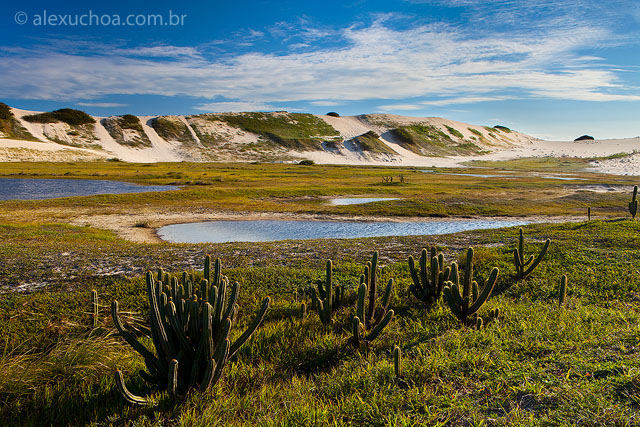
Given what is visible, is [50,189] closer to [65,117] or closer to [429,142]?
[65,117]

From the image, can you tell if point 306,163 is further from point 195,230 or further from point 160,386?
point 160,386

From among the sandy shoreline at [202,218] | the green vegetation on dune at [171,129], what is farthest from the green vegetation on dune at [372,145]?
the sandy shoreline at [202,218]

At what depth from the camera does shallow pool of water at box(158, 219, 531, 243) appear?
20375 millimetres

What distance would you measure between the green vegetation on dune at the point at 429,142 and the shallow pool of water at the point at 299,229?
124 metres

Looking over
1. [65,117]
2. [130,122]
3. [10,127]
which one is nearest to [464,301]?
[10,127]

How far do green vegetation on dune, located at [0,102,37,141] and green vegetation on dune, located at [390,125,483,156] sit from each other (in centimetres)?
12664

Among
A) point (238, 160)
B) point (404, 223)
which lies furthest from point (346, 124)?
point (404, 223)

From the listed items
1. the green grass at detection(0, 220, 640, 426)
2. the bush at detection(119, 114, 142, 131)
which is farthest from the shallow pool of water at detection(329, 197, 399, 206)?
the bush at detection(119, 114, 142, 131)

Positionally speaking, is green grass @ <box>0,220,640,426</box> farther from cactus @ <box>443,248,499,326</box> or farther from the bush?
the bush

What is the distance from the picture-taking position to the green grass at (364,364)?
3998 millimetres

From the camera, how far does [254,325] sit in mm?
4820

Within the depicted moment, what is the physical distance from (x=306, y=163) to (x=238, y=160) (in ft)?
91.9

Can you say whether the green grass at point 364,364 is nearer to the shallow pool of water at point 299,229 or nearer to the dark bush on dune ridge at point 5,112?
the shallow pool of water at point 299,229

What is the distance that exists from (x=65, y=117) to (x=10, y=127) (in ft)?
58.2
